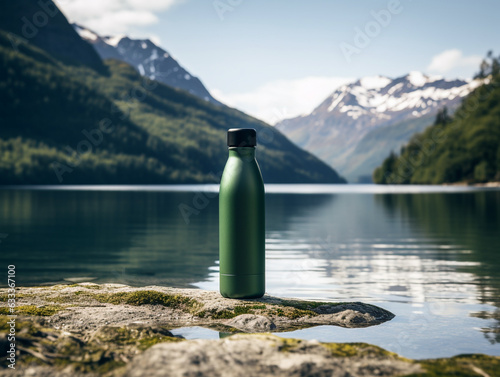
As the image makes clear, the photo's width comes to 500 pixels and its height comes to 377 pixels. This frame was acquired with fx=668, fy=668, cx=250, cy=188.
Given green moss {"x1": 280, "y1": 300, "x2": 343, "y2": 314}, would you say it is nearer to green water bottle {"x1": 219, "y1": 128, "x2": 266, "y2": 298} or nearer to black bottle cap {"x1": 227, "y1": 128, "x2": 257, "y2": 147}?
green water bottle {"x1": 219, "y1": 128, "x2": 266, "y2": 298}

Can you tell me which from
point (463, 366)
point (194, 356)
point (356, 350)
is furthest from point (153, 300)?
point (463, 366)

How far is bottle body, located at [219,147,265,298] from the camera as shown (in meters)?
10.9

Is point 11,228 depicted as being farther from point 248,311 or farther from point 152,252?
point 248,311

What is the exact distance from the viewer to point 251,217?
11008 mm

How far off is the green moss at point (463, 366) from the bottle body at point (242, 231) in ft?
14.2

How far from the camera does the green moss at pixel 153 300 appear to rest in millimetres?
11117

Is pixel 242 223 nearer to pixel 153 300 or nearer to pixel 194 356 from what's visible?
pixel 153 300

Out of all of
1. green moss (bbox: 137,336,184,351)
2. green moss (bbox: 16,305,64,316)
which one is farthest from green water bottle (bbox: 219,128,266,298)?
green moss (bbox: 137,336,184,351)

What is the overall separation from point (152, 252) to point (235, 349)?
2284cm

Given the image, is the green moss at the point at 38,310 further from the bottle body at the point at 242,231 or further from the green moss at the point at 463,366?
the green moss at the point at 463,366

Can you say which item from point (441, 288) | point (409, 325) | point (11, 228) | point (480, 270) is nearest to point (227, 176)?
point (409, 325)

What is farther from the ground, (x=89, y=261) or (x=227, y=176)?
(x=227, y=176)

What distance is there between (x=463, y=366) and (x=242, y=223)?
4.80 meters

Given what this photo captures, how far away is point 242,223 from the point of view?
10977 millimetres
